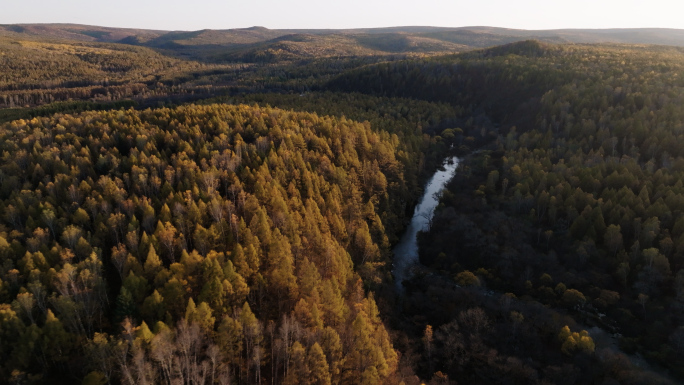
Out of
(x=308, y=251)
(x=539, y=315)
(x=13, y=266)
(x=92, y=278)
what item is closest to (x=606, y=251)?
(x=539, y=315)

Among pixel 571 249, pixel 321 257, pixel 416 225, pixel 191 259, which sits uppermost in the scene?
pixel 191 259

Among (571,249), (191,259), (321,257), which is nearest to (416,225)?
(571,249)

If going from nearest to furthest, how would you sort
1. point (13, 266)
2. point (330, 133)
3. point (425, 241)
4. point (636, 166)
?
point (13, 266)
point (425, 241)
point (636, 166)
point (330, 133)

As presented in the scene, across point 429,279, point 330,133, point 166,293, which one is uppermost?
point 330,133

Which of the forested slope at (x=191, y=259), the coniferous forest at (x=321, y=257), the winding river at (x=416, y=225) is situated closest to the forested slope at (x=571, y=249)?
the coniferous forest at (x=321, y=257)

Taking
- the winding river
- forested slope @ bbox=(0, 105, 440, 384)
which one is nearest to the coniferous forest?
forested slope @ bbox=(0, 105, 440, 384)

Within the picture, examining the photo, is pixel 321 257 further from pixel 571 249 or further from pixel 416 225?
pixel 571 249

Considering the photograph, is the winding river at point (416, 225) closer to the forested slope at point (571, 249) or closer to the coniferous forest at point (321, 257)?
the coniferous forest at point (321, 257)

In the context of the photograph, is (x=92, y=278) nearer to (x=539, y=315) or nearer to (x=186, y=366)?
(x=186, y=366)
